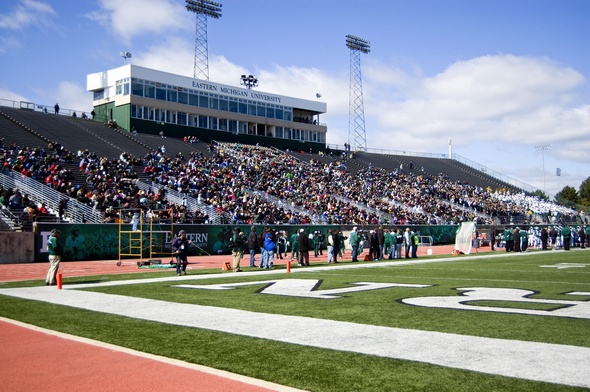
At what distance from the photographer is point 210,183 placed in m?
41.4

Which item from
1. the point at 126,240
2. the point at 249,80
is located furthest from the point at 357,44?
the point at 126,240

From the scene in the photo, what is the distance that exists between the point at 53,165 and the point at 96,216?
5818mm

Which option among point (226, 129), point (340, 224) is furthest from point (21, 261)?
point (226, 129)

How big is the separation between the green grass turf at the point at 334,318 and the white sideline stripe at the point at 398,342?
0.31 m

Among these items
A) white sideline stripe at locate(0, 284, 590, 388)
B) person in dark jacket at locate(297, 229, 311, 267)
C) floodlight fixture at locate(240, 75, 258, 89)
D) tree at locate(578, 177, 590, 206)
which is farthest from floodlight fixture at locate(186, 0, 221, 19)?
tree at locate(578, 177, 590, 206)

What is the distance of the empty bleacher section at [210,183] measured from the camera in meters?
32.1

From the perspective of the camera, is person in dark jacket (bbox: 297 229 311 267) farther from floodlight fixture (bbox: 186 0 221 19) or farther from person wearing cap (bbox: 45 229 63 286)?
floodlight fixture (bbox: 186 0 221 19)

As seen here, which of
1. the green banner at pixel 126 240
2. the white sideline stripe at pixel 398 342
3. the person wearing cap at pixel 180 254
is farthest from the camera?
the green banner at pixel 126 240

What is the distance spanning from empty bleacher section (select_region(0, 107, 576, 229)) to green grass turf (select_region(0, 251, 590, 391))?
15.7m

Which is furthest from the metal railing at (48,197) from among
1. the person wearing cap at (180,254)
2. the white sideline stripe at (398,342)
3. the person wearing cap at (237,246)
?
the white sideline stripe at (398,342)

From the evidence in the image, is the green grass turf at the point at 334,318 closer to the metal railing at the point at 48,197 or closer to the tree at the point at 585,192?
the metal railing at the point at 48,197

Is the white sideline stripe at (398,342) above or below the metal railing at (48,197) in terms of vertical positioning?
below

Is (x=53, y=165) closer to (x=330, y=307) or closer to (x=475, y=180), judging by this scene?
(x=330, y=307)

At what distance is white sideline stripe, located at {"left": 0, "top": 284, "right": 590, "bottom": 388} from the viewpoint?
22.0 feet
